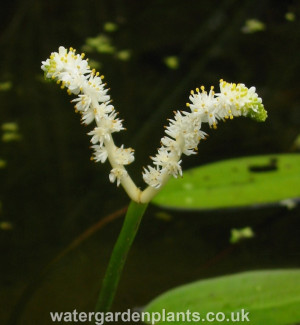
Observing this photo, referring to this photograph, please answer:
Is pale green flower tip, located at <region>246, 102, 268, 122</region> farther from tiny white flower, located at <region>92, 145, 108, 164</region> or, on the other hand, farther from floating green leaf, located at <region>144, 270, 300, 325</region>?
floating green leaf, located at <region>144, 270, 300, 325</region>

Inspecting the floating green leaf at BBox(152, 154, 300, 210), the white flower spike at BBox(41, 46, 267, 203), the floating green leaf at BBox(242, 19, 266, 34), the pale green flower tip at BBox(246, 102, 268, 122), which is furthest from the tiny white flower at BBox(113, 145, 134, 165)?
the floating green leaf at BBox(242, 19, 266, 34)

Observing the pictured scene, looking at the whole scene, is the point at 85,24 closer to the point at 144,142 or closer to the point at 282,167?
the point at 144,142

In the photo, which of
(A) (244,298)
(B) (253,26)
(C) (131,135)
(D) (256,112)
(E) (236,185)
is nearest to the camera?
(D) (256,112)

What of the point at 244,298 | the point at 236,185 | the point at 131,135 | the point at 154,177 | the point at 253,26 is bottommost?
the point at 244,298

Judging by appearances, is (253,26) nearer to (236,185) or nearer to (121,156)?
(236,185)

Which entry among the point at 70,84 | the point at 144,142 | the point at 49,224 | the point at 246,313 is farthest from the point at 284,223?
the point at 70,84

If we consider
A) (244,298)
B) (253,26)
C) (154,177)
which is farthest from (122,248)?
(253,26)

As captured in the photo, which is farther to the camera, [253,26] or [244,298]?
[253,26]
